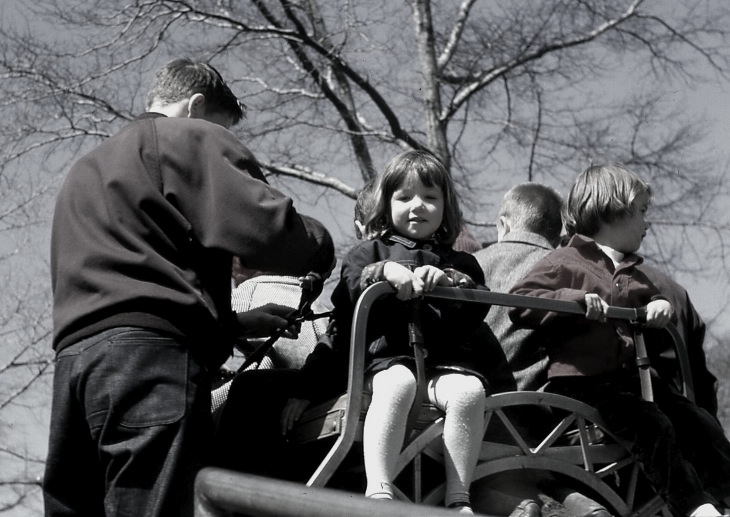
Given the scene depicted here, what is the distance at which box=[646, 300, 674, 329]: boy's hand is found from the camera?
3.77 m

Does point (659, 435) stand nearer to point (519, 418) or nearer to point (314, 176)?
point (519, 418)

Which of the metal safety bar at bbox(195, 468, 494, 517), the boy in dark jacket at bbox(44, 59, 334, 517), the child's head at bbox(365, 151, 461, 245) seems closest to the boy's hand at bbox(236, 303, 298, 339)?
the boy in dark jacket at bbox(44, 59, 334, 517)

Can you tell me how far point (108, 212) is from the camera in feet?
9.52

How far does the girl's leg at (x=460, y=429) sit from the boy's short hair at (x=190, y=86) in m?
1.08

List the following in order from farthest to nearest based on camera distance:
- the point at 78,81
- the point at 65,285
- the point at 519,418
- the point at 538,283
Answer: the point at 78,81 < the point at 538,283 < the point at 519,418 < the point at 65,285

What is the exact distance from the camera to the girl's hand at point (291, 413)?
3275 millimetres

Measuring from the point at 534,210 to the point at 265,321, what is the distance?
1.57m

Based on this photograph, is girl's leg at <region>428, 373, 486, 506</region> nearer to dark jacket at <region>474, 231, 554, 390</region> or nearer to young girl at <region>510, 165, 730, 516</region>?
young girl at <region>510, 165, 730, 516</region>

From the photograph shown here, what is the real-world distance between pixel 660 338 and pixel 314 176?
743 centimetres

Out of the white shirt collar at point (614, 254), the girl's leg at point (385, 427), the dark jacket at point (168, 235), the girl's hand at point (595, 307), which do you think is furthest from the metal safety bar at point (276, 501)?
the white shirt collar at point (614, 254)

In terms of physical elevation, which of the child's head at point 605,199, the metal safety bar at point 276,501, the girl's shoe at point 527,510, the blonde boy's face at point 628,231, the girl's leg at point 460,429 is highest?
the child's head at point 605,199

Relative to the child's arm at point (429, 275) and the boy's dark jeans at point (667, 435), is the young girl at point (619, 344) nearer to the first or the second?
the boy's dark jeans at point (667, 435)

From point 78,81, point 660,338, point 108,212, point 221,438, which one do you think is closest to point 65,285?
point 108,212

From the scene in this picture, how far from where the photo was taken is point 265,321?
3.36 meters
